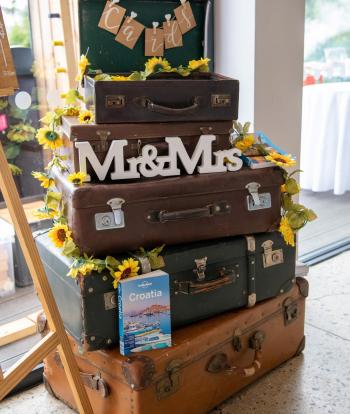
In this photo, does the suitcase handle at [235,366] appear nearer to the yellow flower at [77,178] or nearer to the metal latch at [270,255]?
the metal latch at [270,255]

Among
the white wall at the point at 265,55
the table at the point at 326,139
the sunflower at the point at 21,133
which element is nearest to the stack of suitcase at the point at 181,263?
the white wall at the point at 265,55

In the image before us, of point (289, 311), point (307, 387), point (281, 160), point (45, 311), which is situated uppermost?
point (281, 160)

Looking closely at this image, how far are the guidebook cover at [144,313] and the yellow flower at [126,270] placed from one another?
0.8 inches

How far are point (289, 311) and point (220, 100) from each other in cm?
82

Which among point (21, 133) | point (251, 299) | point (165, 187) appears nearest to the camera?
point (165, 187)

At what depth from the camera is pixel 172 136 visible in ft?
5.65

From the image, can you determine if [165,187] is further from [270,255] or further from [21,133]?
[21,133]

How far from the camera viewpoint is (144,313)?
160 centimetres

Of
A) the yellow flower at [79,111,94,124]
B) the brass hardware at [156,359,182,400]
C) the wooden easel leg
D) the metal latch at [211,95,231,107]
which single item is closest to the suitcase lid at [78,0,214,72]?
the yellow flower at [79,111,94,124]

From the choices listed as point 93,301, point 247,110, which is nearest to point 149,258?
point 93,301

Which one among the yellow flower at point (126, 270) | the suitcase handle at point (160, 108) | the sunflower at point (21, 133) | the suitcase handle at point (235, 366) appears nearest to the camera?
the yellow flower at point (126, 270)

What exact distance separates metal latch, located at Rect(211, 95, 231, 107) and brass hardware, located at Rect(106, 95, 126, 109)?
30 cm

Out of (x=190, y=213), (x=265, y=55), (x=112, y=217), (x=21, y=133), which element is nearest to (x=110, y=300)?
(x=112, y=217)

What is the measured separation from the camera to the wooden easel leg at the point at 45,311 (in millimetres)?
1456
